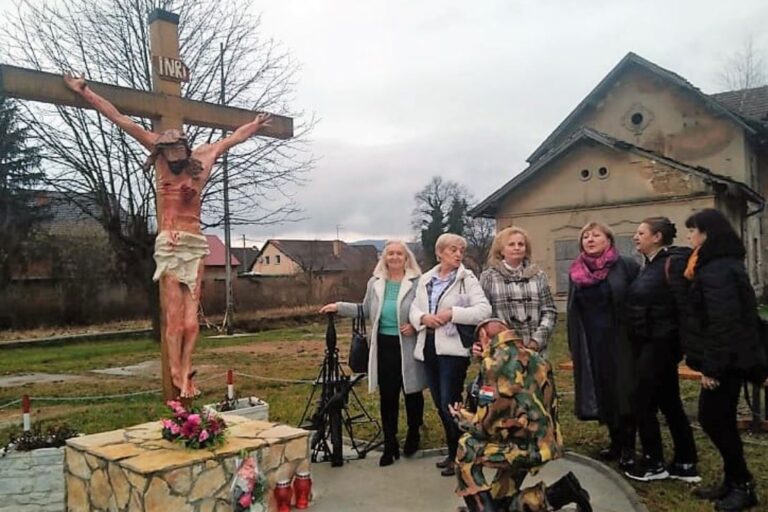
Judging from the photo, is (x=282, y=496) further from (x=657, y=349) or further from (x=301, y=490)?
(x=657, y=349)

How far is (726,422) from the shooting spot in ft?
13.0

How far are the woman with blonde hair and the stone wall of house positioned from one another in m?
2.94

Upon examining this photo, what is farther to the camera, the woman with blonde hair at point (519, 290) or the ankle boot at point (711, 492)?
the woman with blonde hair at point (519, 290)

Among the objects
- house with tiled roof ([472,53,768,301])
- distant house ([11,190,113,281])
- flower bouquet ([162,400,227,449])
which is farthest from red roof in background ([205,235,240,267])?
flower bouquet ([162,400,227,449])

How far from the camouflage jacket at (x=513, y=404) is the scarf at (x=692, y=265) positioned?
137 centimetres

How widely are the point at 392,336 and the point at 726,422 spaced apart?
2.18 m

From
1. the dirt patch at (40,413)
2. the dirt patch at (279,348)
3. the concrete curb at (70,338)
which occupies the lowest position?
the dirt patch at (40,413)

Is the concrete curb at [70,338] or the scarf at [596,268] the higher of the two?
the scarf at [596,268]

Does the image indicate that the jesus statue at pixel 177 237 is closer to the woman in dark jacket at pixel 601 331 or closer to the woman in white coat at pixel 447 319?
the woman in white coat at pixel 447 319

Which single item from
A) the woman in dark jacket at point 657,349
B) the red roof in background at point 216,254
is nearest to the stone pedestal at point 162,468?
the woman in dark jacket at point 657,349

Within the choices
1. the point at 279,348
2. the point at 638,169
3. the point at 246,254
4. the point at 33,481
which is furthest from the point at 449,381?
the point at 246,254

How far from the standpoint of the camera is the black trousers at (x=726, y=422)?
12.9 feet

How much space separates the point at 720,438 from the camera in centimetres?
396

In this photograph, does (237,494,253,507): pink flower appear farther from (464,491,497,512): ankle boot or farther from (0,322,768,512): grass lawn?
(0,322,768,512): grass lawn
